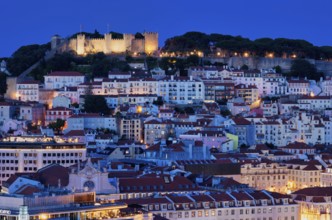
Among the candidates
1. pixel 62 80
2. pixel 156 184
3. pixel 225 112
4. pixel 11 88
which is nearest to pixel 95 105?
pixel 62 80

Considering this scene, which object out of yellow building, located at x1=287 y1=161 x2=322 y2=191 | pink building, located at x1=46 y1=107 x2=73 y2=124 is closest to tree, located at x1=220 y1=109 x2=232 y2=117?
pink building, located at x1=46 y1=107 x2=73 y2=124

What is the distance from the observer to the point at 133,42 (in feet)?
349

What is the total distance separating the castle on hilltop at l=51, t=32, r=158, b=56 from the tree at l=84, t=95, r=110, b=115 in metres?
17.8

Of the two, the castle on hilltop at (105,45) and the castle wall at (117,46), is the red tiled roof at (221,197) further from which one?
the castle wall at (117,46)

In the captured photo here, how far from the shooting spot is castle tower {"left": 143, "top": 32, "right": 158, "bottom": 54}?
10706 cm

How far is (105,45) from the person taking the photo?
10575cm

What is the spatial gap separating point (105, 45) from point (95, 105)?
65.3 ft

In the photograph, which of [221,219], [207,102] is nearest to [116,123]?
[207,102]

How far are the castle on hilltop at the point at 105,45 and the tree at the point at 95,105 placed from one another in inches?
701

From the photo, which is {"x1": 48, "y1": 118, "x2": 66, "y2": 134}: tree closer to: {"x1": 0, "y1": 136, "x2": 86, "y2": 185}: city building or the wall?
{"x1": 0, "y1": 136, "x2": 86, "y2": 185}: city building

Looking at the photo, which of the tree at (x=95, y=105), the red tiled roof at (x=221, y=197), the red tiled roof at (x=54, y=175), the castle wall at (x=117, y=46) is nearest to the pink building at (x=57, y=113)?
the tree at (x=95, y=105)

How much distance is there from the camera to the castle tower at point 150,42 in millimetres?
107062

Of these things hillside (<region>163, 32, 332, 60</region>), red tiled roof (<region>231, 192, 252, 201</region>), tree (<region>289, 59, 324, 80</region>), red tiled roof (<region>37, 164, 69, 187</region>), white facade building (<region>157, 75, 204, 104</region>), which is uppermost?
hillside (<region>163, 32, 332, 60</region>)

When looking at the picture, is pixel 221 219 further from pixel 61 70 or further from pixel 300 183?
pixel 61 70
